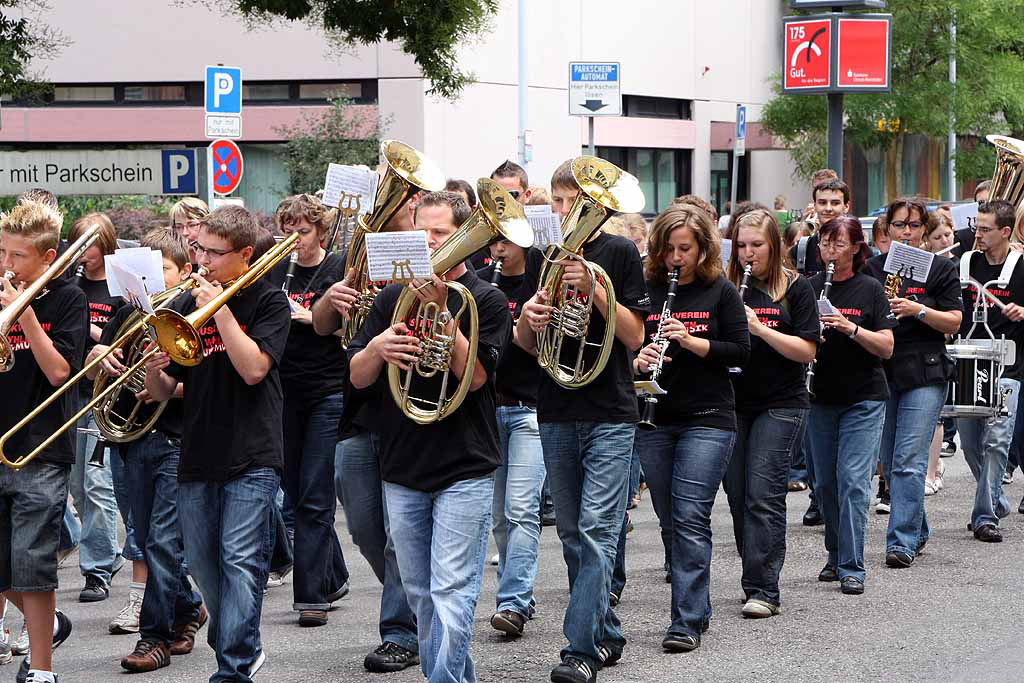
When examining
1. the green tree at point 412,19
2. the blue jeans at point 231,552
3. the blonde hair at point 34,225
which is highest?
the green tree at point 412,19

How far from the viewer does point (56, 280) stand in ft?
20.2

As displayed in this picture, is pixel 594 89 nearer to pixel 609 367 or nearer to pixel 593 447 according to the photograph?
pixel 609 367

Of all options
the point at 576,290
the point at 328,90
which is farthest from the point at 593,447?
the point at 328,90

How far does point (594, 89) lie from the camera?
17641 mm

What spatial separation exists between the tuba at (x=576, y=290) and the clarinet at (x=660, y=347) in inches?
25.8

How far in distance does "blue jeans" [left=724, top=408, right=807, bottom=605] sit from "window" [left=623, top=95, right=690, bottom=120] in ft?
97.8

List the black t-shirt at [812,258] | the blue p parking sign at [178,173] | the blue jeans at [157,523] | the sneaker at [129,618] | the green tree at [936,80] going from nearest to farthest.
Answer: the blue jeans at [157,523], the sneaker at [129,618], the black t-shirt at [812,258], the blue p parking sign at [178,173], the green tree at [936,80]

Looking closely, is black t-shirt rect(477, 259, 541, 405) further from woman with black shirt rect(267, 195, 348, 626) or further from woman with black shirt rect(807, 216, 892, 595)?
woman with black shirt rect(807, 216, 892, 595)

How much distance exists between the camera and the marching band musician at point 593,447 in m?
6.23

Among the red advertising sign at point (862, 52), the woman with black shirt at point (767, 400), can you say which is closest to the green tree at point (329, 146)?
the red advertising sign at point (862, 52)

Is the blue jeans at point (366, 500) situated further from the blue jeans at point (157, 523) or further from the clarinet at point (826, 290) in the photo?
the clarinet at point (826, 290)

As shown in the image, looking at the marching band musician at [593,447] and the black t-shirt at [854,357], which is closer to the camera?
the marching band musician at [593,447]

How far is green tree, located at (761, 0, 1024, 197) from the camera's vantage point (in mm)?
35188

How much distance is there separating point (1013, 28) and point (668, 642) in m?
31.7
